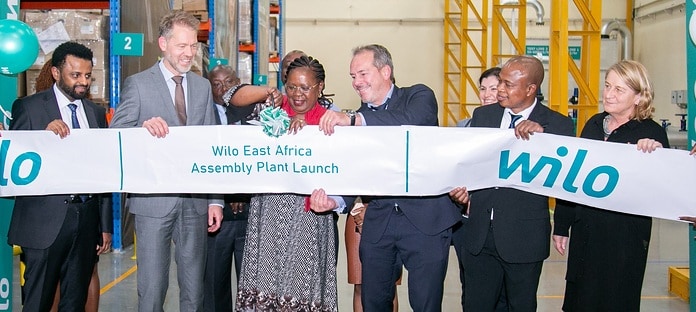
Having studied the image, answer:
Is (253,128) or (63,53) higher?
(63,53)

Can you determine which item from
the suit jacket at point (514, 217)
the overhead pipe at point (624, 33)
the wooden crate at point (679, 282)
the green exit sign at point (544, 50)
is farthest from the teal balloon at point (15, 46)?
the overhead pipe at point (624, 33)

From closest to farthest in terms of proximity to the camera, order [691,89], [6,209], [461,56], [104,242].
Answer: [104,242] < [6,209] < [691,89] < [461,56]

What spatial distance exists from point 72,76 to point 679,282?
16.8 feet

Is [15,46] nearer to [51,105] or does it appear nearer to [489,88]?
[51,105]

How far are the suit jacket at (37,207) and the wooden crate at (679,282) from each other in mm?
4904

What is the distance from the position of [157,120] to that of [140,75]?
27 centimetres

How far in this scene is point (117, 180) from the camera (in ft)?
12.2

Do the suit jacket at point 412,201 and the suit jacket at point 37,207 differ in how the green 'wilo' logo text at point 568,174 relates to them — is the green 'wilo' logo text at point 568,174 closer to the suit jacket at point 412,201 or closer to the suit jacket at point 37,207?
the suit jacket at point 412,201

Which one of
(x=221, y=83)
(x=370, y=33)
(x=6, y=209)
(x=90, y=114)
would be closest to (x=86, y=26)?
(x=221, y=83)

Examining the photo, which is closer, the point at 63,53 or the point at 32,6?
the point at 63,53

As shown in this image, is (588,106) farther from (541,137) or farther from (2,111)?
(2,111)

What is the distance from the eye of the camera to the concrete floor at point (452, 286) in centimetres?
574

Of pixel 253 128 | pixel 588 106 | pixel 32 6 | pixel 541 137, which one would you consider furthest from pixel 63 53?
pixel 588 106

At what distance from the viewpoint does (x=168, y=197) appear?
3.67m
